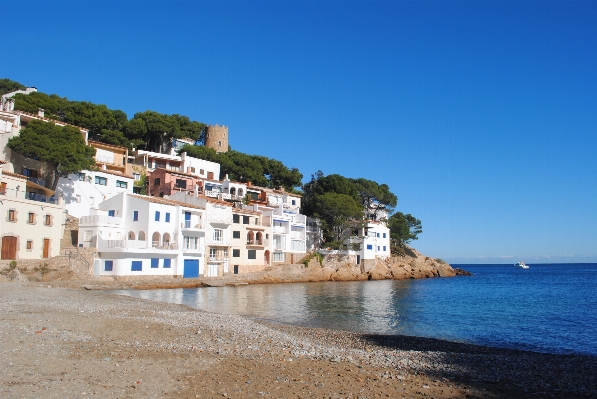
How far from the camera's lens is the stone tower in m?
109

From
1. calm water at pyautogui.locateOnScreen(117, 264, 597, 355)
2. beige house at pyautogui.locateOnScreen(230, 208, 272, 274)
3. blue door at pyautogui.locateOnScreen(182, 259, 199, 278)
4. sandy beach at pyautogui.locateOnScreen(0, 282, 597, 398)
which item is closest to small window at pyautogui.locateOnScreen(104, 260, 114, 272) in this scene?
blue door at pyautogui.locateOnScreen(182, 259, 199, 278)

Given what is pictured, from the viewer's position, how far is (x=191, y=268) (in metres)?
57.6

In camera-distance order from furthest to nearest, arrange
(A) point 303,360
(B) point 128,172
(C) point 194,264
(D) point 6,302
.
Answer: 1. (B) point 128,172
2. (C) point 194,264
3. (D) point 6,302
4. (A) point 303,360

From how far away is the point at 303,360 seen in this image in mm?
13367

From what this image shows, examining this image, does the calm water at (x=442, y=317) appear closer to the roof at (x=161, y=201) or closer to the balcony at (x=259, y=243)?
the roof at (x=161, y=201)

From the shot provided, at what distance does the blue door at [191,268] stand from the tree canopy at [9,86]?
69041mm

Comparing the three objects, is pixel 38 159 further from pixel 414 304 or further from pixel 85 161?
pixel 414 304

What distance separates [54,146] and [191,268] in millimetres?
21413

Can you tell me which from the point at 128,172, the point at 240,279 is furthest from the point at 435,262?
the point at 128,172

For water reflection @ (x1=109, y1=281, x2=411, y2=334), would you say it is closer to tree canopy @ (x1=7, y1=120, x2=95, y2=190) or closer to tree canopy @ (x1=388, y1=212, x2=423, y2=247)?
tree canopy @ (x1=7, y1=120, x2=95, y2=190)

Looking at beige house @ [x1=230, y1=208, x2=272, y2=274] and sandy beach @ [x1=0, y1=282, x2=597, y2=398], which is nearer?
sandy beach @ [x1=0, y1=282, x2=597, y2=398]

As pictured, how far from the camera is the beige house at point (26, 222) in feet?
134

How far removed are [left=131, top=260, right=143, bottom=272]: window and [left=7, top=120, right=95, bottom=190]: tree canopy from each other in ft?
43.8

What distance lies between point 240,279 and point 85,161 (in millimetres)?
24052
